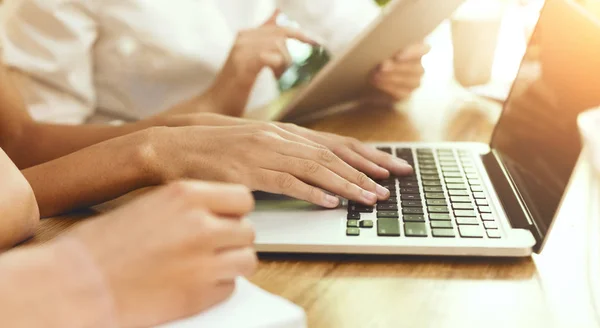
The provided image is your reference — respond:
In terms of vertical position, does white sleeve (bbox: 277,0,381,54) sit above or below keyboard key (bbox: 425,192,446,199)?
above

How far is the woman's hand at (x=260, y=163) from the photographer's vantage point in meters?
0.54

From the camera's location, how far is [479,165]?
0.65 meters

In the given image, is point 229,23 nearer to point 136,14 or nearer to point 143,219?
point 136,14

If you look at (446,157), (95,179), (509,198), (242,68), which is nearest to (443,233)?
(509,198)

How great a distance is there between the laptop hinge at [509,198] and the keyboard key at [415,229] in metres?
0.08

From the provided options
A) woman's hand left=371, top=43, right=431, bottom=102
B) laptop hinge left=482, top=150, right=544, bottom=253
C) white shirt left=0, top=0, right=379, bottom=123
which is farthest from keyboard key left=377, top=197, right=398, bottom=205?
white shirt left=0, top=0, right=379, bottom=123

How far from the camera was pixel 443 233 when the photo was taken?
0.47 meters

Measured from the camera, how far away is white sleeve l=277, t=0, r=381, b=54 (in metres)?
1.17

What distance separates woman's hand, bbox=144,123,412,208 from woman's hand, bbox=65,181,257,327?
17cm

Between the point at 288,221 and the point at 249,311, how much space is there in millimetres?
158

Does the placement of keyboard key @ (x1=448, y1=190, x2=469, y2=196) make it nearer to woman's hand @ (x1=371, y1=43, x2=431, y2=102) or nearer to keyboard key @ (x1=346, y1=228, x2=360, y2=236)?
keyboard key @ (x1=346, y1=228, x2=360, y2=236)

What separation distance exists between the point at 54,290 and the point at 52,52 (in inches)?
24.7

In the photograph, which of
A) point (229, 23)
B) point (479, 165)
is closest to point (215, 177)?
point (479, 165)

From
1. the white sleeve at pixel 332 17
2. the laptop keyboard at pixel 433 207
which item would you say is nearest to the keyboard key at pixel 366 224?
the laptop keyboard at pixel 433 207
